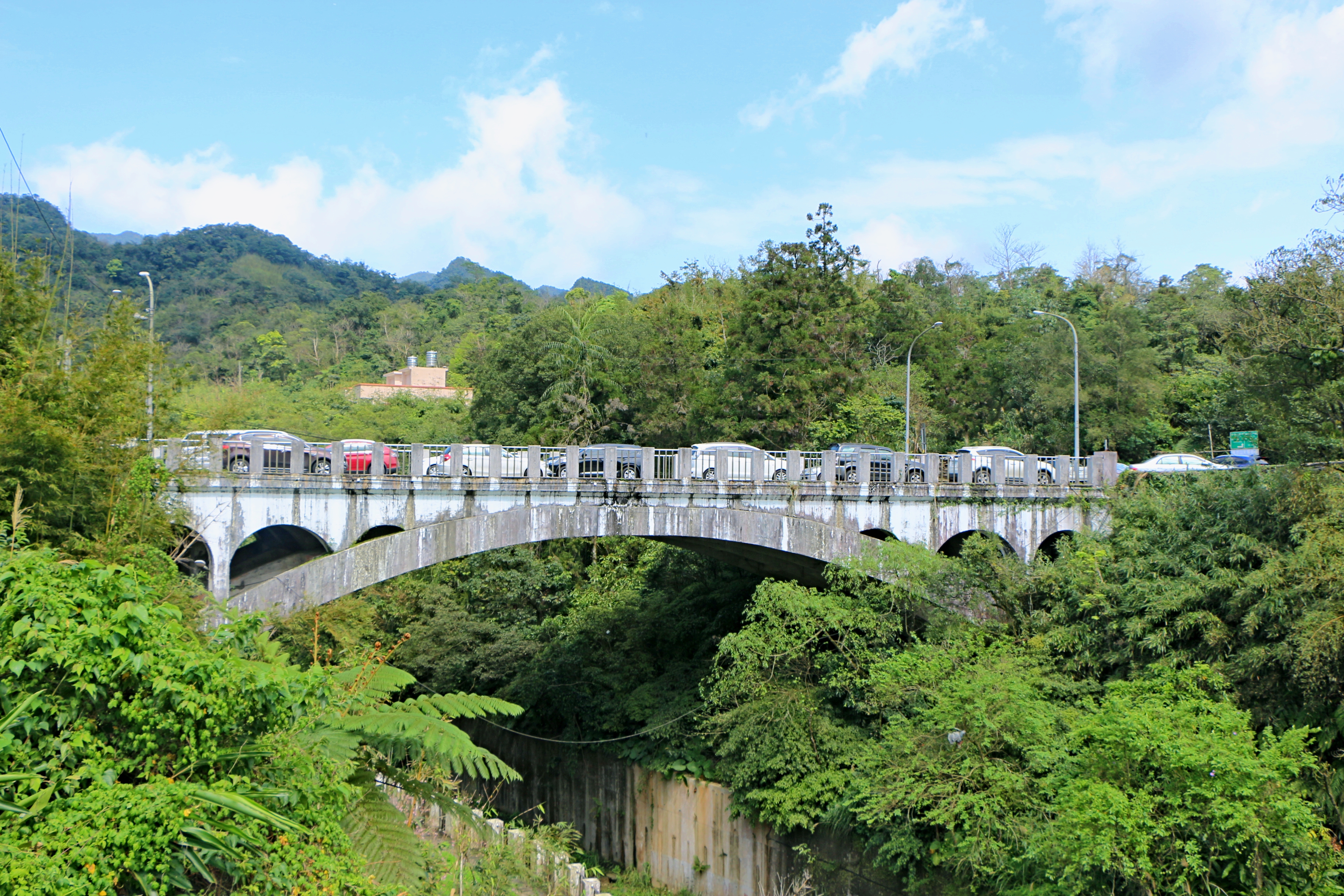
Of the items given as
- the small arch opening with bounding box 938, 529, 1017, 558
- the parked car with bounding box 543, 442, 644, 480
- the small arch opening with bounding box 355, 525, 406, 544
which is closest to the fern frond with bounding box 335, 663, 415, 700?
the small arch opening with bounding box 355, 525, 406, 544

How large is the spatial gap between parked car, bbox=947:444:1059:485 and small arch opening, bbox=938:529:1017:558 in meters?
1.35

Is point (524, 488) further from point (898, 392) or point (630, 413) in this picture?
point (898, 392)

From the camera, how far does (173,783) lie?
6.28 metres

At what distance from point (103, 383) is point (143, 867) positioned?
8.43 metres

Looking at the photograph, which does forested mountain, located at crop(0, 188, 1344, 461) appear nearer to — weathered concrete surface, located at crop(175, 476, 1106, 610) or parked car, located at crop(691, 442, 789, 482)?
weathered concrete surface, located at crop(175, 476, 1106, 610)

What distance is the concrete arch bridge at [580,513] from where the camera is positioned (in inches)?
714

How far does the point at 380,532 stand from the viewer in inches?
867

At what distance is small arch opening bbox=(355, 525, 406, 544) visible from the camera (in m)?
20.3

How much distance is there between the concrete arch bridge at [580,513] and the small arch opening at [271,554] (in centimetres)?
3

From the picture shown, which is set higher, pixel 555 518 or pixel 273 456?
pixel 273 456

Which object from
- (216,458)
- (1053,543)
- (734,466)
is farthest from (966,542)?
(216,458)

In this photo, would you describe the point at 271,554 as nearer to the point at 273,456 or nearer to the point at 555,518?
the point at 273,456

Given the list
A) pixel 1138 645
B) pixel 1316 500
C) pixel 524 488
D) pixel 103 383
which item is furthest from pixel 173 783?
pixel 1316 500

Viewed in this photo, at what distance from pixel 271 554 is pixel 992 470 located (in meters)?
18.2
